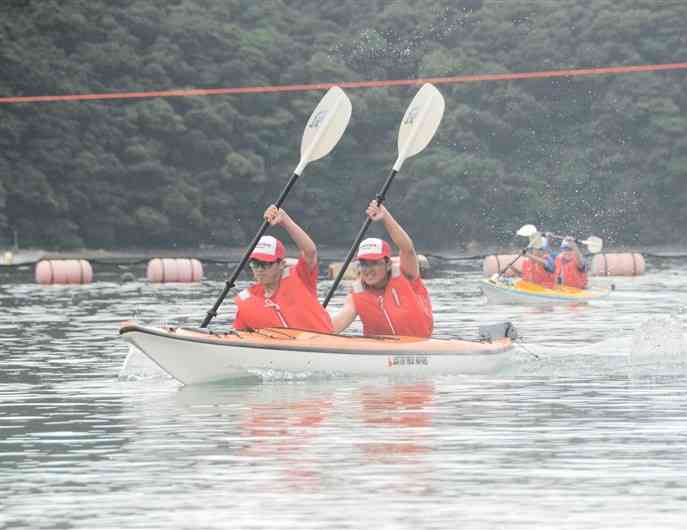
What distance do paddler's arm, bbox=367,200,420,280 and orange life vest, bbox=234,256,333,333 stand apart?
813mm

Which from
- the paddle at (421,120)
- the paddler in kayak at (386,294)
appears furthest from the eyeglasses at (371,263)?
the paddle at (421,120)

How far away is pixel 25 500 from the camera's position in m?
11.8

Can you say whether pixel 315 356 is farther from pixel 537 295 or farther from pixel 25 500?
pixel 537 295

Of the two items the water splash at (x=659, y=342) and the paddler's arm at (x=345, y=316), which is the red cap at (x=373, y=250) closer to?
the paddler's arm at (x=345, y=316)

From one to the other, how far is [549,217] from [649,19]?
10752 millimetres

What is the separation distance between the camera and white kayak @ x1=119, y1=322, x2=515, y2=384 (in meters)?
18.3

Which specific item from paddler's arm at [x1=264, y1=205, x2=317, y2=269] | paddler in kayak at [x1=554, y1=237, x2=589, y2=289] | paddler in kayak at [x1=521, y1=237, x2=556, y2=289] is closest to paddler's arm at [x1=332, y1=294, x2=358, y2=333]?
paddler's arm at [x1=264, y1=205, x2=317, y2=269]

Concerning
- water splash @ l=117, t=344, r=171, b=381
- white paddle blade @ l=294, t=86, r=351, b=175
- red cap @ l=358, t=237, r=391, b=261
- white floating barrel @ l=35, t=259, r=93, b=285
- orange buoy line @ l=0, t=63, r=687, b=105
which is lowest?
white floating barrel @ l=35, t=259, r=93, b=285

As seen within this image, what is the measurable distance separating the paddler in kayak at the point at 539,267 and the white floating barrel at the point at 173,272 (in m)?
13.1

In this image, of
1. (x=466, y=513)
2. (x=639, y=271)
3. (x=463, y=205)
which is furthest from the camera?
(x=463, y=205)

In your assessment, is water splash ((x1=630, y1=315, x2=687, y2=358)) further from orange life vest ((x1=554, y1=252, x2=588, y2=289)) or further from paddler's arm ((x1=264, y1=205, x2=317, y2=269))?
orange life vest ((x1=554, y1=252, x2=588, y2=289))

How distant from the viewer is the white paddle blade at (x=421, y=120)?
2298cm

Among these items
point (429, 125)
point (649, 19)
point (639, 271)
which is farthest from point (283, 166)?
point (429, 125)

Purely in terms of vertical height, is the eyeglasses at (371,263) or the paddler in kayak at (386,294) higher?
the eyeglasses at (371,263)
